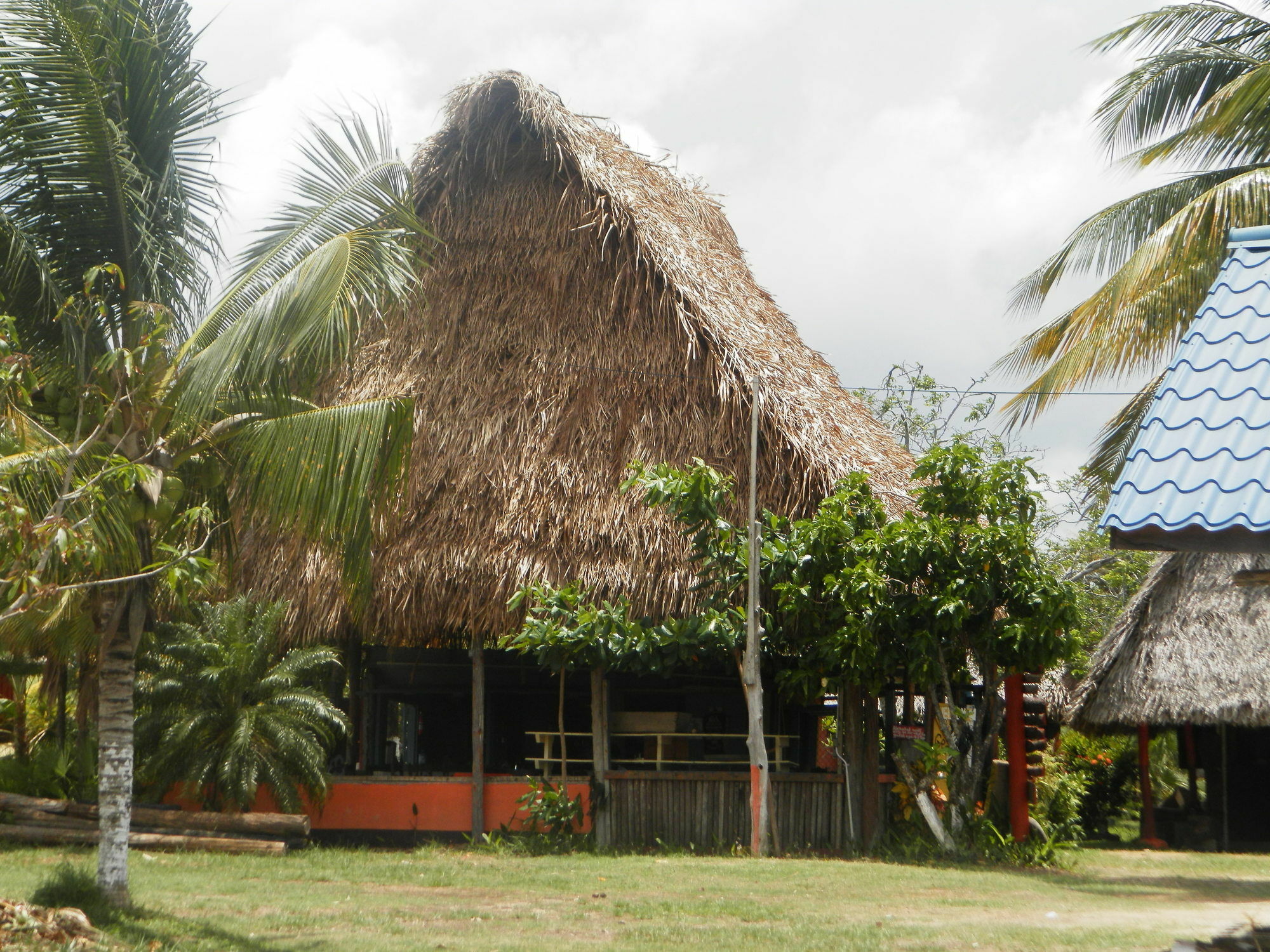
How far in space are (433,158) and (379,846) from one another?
25.5ft

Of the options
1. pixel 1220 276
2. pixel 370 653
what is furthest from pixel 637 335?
pixel 1220 276

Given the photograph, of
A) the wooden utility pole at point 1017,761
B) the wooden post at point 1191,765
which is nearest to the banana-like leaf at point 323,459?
the wooden utility pole at point 1017,761

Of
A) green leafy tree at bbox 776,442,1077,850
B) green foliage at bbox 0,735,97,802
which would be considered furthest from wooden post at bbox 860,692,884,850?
green foliage at bbox 0,735,97,802

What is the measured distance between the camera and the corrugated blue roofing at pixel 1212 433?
11.3ft

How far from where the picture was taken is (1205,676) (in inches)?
501

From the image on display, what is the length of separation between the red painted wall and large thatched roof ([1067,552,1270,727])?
5.99 meters

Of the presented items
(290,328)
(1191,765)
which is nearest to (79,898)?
(290,328)

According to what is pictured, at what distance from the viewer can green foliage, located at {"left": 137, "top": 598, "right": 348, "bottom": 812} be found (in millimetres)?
11125

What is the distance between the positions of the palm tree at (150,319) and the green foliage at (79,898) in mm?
114

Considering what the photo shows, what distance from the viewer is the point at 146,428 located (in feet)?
22.5

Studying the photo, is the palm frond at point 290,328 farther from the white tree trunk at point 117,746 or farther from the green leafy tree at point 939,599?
the green leafy tree at point 939,599

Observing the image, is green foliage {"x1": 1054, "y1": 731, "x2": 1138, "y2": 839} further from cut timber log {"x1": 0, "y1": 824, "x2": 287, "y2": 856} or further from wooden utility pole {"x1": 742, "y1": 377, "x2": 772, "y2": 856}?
cut timber log {"x1": 0, "y1": 824, "x2": 287, "y2": 856}

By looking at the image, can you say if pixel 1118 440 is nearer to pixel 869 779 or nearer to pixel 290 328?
pixel 869 779

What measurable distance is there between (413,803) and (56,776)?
3.50 metres
